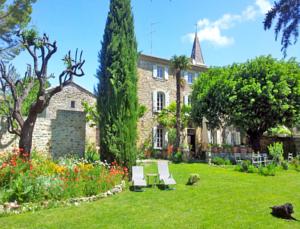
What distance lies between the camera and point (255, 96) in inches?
657

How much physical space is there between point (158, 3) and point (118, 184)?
6.39m

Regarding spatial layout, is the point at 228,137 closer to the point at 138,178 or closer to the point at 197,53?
the point at 197,53

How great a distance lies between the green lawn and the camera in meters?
5.14

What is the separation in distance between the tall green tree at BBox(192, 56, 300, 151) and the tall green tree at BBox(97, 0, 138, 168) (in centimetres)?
854

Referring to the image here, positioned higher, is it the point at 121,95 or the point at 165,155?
the point at 121,95

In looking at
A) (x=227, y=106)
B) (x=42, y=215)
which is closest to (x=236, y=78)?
(x=227, y=106)

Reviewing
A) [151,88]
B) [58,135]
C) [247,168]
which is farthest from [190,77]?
[58,135]

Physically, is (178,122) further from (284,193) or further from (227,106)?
(284,193)

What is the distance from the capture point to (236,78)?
1783cm

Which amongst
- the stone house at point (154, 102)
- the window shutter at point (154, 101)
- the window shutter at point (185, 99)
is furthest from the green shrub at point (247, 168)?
the window shutter at point (185, 99)

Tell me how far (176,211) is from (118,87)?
530 cm

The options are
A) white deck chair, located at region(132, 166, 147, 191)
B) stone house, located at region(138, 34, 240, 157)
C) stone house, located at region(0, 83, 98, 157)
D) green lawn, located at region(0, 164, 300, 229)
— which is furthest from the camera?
stone house, located at region(138, 34, 240, 157)

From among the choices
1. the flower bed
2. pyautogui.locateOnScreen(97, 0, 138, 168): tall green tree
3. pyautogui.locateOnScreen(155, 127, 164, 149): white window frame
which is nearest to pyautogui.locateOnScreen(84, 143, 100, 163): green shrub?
pyautogui.locateOnScreen(97, 0, 138, 168): tall green tree

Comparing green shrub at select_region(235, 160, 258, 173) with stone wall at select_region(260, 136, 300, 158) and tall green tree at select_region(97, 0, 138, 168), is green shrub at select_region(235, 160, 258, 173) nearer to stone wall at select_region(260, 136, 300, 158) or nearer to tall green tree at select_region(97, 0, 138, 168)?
tall green tree at select_region(97, 0, 138, 168)
